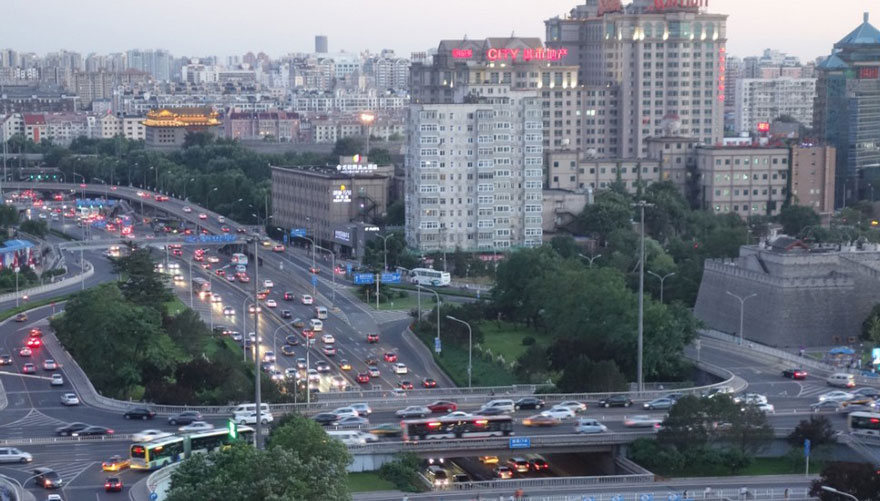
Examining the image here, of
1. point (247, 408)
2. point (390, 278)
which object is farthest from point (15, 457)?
point (390, 278)

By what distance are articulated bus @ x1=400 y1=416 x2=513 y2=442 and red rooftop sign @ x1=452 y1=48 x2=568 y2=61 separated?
208ft

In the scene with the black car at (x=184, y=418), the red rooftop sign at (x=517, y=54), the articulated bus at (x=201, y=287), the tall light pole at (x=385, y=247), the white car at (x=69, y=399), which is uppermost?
the red rooftop sign at (x=517, y=54)

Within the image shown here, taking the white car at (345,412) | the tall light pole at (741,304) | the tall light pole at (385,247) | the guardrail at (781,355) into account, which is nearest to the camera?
the white car at (345,412)

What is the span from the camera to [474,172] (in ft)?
246

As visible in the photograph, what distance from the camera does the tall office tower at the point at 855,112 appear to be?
9556 centimetres

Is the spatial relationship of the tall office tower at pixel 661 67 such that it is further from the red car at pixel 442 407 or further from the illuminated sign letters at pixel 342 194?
the red car at pixel 442 407

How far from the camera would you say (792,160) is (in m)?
87.1

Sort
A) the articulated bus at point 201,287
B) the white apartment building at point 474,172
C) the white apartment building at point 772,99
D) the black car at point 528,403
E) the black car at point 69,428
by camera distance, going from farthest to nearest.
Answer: the white apartment building at point 772,99 → the white apartment building at point 474,172 → the articulated bus at point 201,287 → the black car at point 528,403 → the black car at point 69,428

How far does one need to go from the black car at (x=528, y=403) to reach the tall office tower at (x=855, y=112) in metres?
60.4

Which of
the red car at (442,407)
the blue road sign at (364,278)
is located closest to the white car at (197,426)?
the red car at (442,407)

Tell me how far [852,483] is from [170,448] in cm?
1457

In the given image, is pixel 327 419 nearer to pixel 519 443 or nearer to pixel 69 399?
pixel 519 443

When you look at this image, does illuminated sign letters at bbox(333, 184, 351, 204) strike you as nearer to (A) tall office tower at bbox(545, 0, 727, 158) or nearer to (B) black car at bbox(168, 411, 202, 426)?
(A) tall office tower at bbox(545, 0, 727, 158)

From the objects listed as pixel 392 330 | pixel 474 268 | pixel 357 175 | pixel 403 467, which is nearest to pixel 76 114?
pixel 357 175
